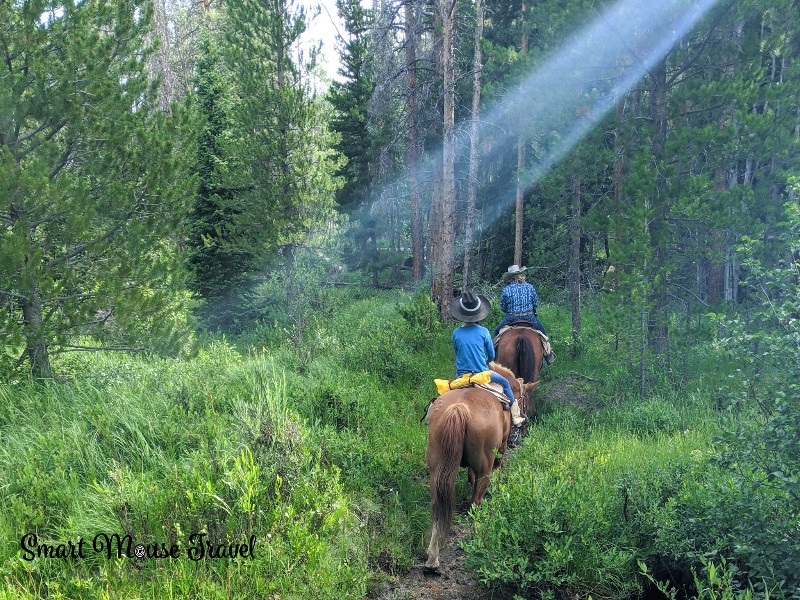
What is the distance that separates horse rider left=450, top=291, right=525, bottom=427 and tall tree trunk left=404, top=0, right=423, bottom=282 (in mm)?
8277

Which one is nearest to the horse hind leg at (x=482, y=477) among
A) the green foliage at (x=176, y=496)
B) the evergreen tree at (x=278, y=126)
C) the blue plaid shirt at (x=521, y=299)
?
the green foliage at (x=176, y=496)

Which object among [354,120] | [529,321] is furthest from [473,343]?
[354,120]

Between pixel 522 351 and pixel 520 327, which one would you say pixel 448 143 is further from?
pixel 522 351

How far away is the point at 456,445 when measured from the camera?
497 centimetres

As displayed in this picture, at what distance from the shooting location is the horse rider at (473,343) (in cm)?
596

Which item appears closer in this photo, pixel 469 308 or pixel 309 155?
pixel 469 308

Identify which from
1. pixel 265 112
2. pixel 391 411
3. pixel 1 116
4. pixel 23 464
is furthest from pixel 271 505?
pixel 265 112

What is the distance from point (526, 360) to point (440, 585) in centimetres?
449

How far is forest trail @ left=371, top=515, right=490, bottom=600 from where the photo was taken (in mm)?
4363

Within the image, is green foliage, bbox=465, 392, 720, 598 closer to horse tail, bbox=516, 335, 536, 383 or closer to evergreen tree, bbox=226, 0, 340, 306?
horse tail, bbox=516, 335, 536, 383

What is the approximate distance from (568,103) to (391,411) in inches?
316

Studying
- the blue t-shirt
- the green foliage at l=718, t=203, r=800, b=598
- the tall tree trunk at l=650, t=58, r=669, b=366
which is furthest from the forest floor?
the tall tree trunk at l=650, t=58, r=669, b=366

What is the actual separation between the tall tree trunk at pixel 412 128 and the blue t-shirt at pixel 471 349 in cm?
866

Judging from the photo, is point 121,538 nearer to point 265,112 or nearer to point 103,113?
point 103,113
